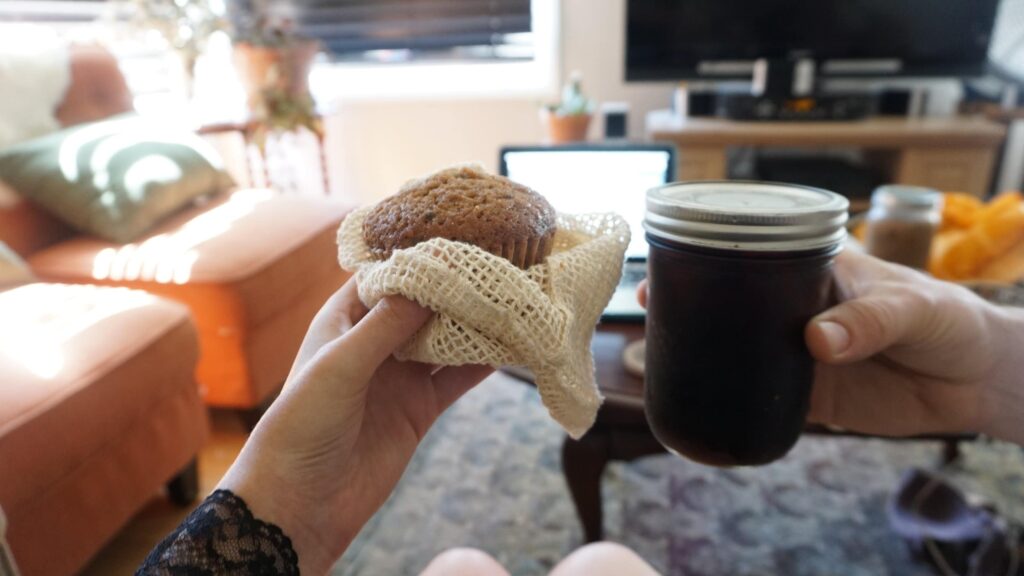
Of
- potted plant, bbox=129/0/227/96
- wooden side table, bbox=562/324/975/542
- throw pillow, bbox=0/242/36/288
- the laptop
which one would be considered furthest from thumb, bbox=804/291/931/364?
potted plant, bbox=129/0/227/96

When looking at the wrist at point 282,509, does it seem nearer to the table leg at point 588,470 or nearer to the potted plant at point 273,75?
the table leg at point 588,470

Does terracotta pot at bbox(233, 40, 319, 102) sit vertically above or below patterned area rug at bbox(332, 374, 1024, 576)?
above

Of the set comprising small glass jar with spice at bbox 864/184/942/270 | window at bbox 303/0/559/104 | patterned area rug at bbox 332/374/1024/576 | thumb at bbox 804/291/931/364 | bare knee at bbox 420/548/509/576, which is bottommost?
patterned area rug at bbox 332/374/1024/576

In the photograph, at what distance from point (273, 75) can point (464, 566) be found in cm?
182

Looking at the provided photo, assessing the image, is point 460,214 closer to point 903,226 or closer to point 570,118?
point 903,226

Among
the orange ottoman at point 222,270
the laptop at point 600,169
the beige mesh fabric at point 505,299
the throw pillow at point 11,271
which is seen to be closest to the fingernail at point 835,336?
the beige mesh fabric at point 505,299

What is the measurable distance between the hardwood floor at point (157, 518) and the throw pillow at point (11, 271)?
349 millimetres

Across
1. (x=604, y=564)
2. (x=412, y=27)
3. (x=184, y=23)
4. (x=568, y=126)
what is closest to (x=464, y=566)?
(x=604, y=564)

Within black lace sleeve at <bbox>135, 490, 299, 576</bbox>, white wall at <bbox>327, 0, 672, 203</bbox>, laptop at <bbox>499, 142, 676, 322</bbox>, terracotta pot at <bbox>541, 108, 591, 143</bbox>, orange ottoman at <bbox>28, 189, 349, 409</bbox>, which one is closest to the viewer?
black lace sleeve at <bbox>135, 490, 299, 576</bbox>

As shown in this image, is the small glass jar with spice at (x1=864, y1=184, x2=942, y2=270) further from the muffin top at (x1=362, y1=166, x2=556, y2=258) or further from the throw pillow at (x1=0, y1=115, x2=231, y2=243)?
the throw pillow at (x1=0, y1=115, x2=231, y2=243)

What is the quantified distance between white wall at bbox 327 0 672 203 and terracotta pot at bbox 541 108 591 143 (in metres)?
0.42

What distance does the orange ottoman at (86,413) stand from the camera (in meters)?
0.49

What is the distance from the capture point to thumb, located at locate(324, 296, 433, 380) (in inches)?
15.9

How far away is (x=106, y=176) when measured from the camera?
139cm
